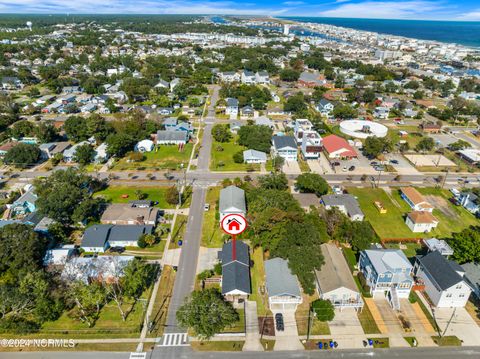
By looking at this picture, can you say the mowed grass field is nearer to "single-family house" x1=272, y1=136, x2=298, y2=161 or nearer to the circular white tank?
"single-family house" x1=272, y1=136, x2=298, y2=161

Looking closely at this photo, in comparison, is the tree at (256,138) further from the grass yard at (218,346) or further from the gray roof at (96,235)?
the grass yard at (218,346)

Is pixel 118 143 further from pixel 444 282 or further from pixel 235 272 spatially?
pixel 444 282

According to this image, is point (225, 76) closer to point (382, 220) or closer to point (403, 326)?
point (382, 220)

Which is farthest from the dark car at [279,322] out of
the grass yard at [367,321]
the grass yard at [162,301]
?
the grass yard at [162,301]

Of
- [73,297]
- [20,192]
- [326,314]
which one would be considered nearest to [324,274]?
[326,314]

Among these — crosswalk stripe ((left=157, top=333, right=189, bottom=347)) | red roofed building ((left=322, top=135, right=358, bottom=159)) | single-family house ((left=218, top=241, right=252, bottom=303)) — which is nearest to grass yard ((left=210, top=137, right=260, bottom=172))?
red roofed building ((left=322, top=135, right=358, bottom=159))

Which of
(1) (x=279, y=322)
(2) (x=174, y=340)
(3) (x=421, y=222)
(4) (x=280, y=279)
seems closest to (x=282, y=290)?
(4) (x=280, y=279)
